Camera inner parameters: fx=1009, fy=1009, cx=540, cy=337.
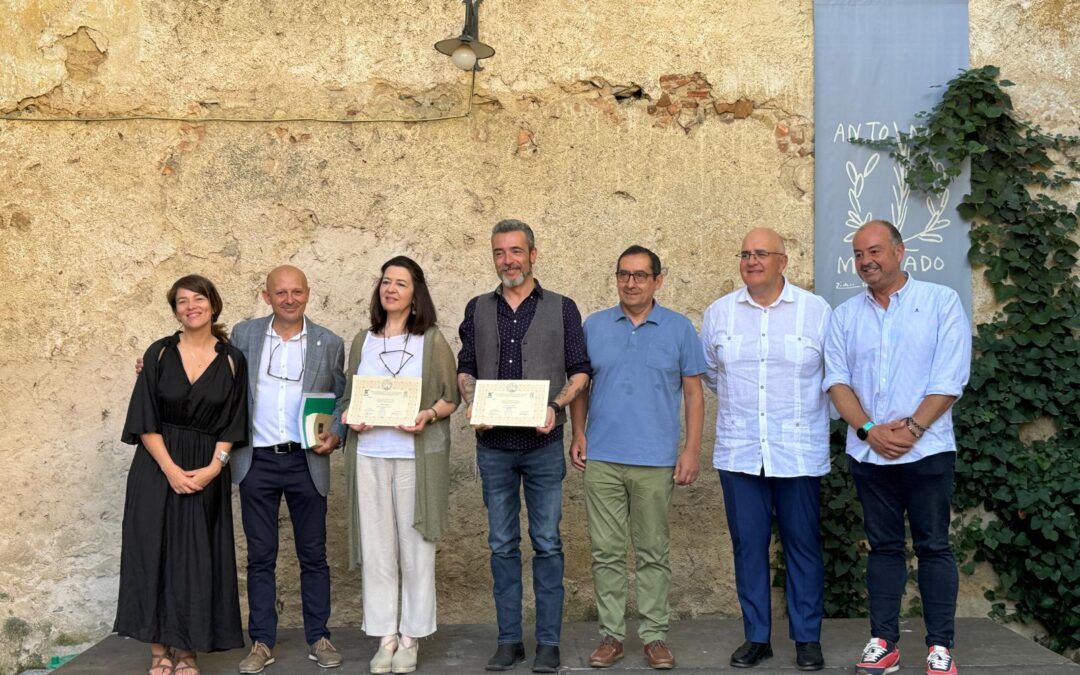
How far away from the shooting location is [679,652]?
16.5 ft

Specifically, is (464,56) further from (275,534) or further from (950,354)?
(950,354)

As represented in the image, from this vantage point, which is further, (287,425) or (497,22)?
(497,22)

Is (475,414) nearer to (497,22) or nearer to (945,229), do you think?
(497,22)

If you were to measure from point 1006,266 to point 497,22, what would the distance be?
3281 millimetres

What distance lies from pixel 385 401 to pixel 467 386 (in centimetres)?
40

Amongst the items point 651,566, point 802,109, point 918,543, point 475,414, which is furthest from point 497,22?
point 918,543

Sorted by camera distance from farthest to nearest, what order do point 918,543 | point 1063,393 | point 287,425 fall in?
point 1063,393
point 287,425
point 918,543

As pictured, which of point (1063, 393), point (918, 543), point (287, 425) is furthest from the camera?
point (1063, 393)

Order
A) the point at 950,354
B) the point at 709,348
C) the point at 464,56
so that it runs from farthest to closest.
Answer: the point at 464,56, the point at 709,348, the point at 950,354

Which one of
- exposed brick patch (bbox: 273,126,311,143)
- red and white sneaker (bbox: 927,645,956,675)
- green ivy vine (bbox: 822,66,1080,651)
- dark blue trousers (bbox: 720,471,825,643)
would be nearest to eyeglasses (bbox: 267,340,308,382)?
exposed brick patch (bbox: 273,126,311,143)

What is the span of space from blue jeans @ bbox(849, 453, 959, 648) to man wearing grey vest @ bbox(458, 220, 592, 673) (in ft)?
4.57

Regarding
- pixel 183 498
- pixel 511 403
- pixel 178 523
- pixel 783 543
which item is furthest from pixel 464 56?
pixel 783 543

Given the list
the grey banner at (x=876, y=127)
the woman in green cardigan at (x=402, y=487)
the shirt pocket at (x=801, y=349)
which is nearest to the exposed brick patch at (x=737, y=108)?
the grey banner at (x=876, y=127)

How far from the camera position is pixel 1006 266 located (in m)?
5.85
